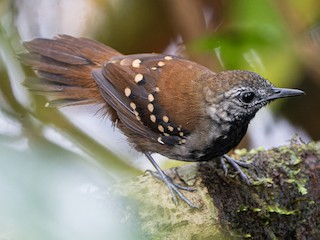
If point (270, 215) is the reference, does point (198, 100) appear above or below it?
above

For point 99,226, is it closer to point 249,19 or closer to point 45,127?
point 45,127

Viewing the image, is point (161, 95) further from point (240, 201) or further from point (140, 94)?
point (240, 201)

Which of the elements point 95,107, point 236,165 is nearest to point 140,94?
point 95,107

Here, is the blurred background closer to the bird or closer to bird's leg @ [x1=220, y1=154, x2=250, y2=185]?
the bird

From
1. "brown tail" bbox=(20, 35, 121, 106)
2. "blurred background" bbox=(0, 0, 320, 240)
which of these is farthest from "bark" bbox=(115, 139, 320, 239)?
"brown tail" bbox=(20, 35, 121, 106)

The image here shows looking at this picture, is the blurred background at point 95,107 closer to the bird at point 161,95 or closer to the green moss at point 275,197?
the bird at point 161,95

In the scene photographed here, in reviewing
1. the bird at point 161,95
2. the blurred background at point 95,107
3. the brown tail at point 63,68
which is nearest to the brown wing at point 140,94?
the bird at point 161,95

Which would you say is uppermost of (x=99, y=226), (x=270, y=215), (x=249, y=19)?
(x=99, y=226)

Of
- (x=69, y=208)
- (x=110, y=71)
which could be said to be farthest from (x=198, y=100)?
(x=69, y=208)
